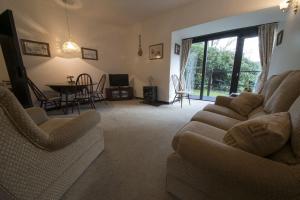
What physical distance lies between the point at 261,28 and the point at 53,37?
5.49 metres

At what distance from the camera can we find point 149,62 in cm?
468

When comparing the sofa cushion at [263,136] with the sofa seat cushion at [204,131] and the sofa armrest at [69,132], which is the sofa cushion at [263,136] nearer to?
the sofa seat cushion at [204,131]

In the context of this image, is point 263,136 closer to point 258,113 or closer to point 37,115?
point 258,113

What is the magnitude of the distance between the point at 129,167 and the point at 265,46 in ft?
13.6

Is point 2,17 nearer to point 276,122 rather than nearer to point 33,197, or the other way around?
point 33,197

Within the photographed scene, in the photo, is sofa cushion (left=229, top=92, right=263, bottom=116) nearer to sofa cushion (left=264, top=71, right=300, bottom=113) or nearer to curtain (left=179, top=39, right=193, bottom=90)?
sofa cushion (left=264, top=71, right=300, bottom=113)

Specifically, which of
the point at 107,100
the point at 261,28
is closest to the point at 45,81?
the point at 107,100

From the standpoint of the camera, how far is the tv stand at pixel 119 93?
16.0 ft

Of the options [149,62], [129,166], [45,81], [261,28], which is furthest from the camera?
[149,62]

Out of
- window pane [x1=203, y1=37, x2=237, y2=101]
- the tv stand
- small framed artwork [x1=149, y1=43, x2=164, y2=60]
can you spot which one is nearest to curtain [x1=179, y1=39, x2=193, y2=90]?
window pane [x1=203, y1=37, x2=237, y2=101]

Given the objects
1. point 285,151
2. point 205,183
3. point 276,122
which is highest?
point 276,122

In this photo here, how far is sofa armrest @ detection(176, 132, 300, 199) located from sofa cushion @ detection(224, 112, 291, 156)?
0.04m

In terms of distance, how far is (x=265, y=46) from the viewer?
3.17 metres

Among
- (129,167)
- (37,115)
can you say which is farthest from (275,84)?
(37,115)
